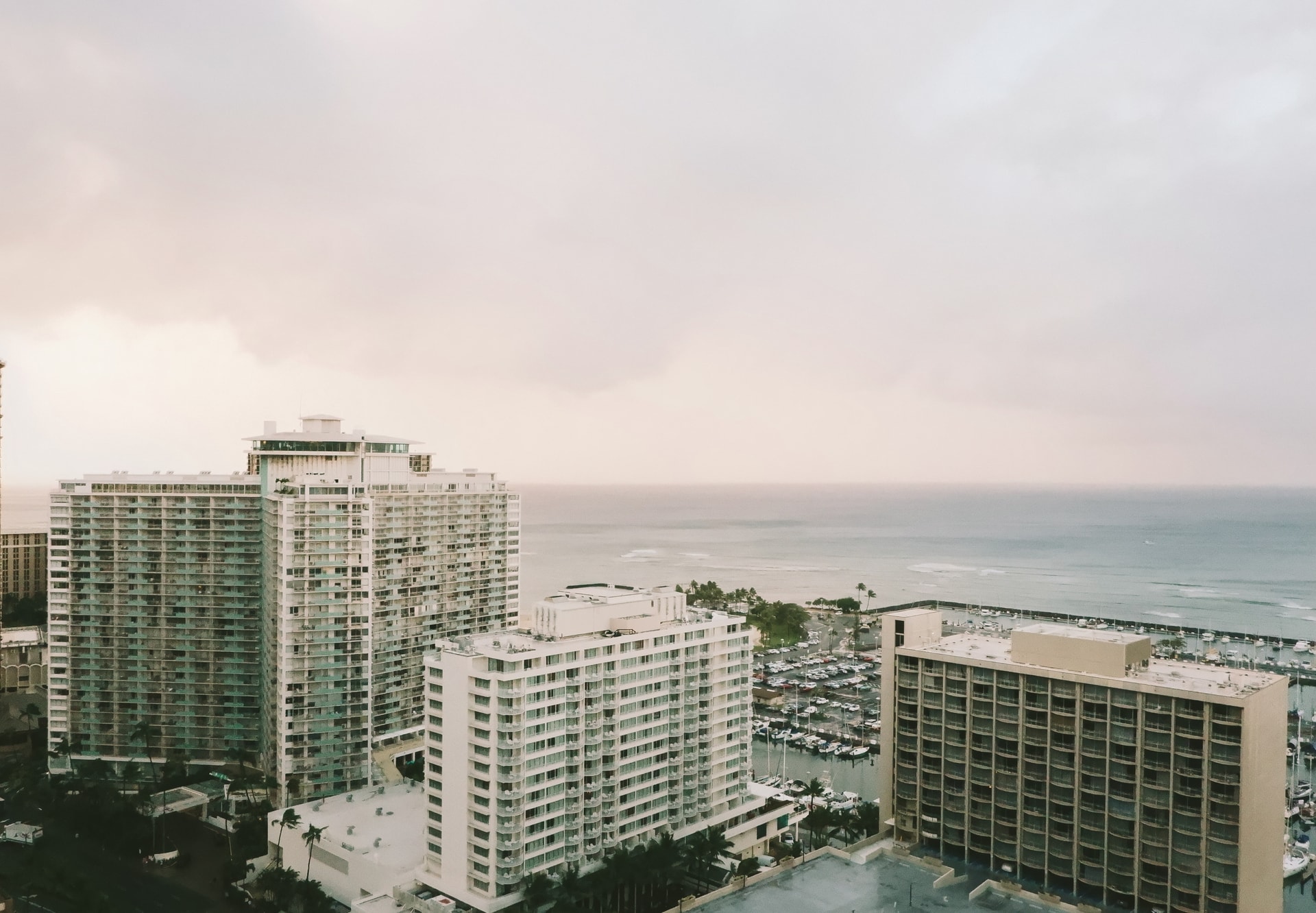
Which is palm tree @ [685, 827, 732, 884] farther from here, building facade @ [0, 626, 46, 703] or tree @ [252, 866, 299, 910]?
building facade @ [0, 626, 46, 703]

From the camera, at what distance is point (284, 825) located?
4247 cm

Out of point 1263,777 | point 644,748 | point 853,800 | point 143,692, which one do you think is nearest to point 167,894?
point 143,692

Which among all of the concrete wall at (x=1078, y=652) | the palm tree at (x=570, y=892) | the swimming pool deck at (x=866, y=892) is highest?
the concrete wall at (x=1078, y=652)

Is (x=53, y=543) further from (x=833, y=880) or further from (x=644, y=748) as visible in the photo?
(x=833, y=880)

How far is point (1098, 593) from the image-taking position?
137875 millimetres

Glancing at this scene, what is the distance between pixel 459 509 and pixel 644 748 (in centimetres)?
2482

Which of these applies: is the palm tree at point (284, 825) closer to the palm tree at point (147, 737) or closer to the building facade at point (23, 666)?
the palm tree at point (147, 737)

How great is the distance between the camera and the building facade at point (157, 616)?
5653 cm

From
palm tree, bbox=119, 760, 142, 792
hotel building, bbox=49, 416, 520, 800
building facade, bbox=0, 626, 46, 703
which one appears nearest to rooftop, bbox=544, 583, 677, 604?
hotel building, bbox=49, 416, 520, 800

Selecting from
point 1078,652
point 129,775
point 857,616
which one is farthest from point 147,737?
point 857,616

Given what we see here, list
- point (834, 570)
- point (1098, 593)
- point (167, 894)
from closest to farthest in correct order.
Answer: point (167, 894)
point (1098, 593)
point (834, 570)

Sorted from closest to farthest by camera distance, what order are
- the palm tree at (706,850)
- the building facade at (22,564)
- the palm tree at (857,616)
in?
the palm tree at (706,850), the palm tree at (857,616), the building facade at (22,564)

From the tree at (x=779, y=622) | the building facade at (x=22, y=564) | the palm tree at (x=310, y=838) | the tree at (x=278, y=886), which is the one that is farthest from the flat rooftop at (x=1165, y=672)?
the building facade at (x=22, y=564)

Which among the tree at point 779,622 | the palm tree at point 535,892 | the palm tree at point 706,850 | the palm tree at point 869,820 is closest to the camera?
the palm tree at point 535,892
